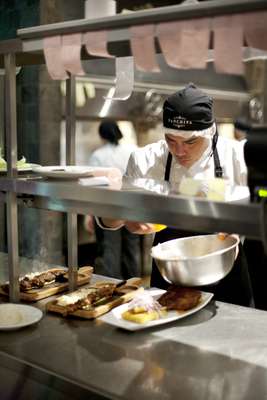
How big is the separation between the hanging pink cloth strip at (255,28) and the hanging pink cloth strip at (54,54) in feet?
1.94

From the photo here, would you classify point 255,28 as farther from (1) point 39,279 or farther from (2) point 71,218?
(1) point 39,279

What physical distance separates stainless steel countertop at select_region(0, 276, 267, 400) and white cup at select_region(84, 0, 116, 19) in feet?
10.2

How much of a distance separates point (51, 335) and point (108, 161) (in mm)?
3186

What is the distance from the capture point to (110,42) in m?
1.43

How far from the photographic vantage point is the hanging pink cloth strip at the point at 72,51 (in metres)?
1.48

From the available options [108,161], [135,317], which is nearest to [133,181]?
[135,317]

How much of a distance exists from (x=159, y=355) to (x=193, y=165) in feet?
3.45

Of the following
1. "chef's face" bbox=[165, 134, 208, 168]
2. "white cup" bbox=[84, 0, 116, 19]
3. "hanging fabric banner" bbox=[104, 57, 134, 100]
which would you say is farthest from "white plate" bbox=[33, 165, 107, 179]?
"white cup" bbox=[84, 0, 116, 19]

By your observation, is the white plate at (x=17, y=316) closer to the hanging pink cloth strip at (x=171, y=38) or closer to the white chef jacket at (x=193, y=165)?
the white chef jacket at (x=193, y=165)

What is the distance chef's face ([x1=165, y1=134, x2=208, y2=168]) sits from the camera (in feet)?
7.18

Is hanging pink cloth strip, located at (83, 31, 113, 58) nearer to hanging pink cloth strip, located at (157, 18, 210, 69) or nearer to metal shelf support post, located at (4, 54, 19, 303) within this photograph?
hanging pink cloth strip, located at (157, 18, 210, 69)

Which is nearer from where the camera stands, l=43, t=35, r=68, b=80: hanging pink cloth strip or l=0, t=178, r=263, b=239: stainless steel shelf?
l=0, t=178, r=263, b=239: stainless steel shelf

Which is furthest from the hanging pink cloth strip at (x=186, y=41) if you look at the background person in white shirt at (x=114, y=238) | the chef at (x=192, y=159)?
the background person in white shirt at (x=114, y=238)

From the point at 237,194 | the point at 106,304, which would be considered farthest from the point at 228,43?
the point at 106,304
